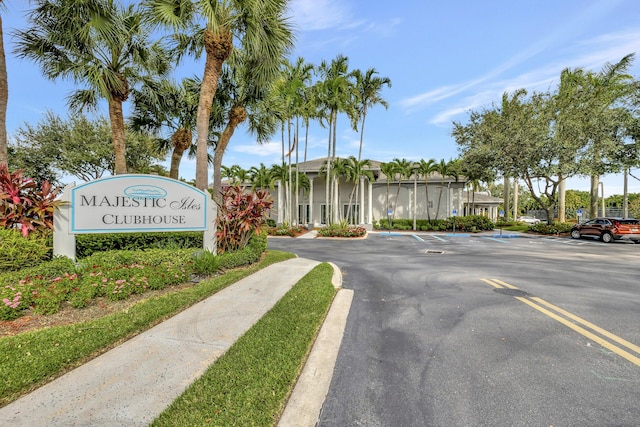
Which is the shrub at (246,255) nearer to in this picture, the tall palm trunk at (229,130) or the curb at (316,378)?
the curb at (316,378)

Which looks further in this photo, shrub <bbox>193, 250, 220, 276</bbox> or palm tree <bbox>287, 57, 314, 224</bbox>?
palm tree <bbox>287, 57, 314, 224</bbox>

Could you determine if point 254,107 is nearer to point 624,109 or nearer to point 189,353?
point 189,353

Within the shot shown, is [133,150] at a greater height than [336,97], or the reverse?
[336,97]

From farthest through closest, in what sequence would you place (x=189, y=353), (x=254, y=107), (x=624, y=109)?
(x=624, y=109) < (x=254, y=107) < (x=189, y=353)

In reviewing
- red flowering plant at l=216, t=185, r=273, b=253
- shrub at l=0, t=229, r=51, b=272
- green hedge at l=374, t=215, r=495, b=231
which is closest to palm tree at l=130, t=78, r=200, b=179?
red flowering plant at l=216, t=185, r=273, b=253

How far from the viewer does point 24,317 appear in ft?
14.8

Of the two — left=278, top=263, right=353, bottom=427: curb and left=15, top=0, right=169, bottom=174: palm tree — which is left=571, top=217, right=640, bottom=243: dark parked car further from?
left=15, top=0, right=169, bottom=174: palm tree

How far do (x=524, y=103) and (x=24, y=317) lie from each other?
114 ft

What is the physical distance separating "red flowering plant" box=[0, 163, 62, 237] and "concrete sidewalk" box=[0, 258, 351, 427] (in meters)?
4.16

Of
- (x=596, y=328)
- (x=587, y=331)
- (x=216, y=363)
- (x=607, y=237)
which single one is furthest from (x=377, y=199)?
(x=216, y=363)

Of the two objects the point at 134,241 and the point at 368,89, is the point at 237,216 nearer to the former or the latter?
the point at 134,241

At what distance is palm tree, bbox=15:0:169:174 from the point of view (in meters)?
9.44

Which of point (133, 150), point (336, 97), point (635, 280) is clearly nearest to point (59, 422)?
point (635, 280)

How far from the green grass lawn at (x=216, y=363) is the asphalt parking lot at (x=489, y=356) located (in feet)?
1.84
